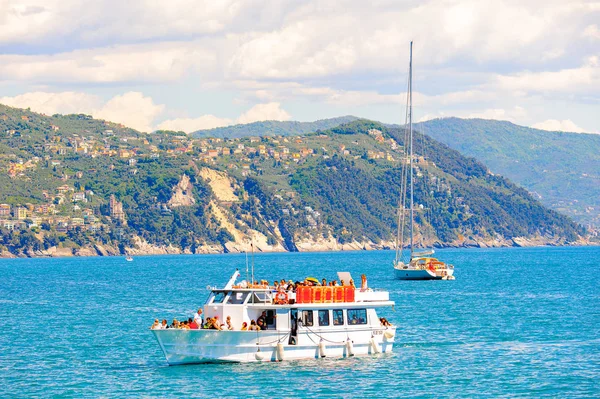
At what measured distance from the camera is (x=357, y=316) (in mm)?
52188

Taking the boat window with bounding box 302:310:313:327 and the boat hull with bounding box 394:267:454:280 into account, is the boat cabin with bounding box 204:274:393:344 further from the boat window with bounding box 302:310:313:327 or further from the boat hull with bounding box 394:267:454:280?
the boat hull with bounding box 394:267:454:280

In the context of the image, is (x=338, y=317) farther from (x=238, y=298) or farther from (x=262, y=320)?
(x=238, y=298)

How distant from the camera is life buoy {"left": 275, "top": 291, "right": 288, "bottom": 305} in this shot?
50875 mm

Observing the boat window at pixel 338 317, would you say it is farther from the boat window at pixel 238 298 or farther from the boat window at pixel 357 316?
the boat window at pixel 238 298

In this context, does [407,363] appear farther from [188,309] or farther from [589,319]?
[188,309]

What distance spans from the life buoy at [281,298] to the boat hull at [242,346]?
1628 mm

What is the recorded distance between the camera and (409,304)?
89.4m

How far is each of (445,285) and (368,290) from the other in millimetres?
69442

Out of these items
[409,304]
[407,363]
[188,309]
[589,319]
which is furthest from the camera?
[409,304]

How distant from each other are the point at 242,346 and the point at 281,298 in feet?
10.8

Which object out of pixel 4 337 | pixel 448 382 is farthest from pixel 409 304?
pixel 448 382

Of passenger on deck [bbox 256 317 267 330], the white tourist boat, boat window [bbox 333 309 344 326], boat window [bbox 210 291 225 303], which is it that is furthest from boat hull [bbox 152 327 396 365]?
boat window [bbox 210 291 225 303]

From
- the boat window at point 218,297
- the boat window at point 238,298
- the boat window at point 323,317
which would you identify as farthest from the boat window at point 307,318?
the boat window at point 218,297

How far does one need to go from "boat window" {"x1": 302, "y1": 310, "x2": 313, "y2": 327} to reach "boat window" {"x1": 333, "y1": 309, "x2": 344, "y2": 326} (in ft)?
4.30
